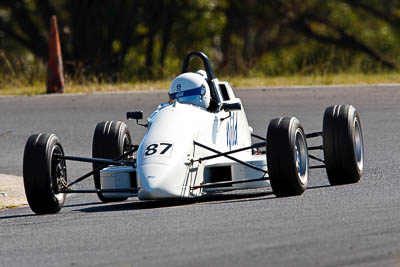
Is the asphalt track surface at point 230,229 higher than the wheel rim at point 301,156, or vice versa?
the wheel rim at point 301,156

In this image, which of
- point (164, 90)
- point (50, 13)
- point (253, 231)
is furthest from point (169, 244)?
point (50, 13)

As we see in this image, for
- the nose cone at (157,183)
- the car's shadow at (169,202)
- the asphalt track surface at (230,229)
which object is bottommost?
the car's shadow at (169,202)

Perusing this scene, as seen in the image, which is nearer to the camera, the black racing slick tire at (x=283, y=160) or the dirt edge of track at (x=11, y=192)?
the black racing slick tire at (x=283, y=160)

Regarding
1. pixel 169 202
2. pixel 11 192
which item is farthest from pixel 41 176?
pixel 11 192

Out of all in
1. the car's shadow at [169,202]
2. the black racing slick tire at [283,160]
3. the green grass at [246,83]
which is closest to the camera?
the black racing slick tire at [283,160]

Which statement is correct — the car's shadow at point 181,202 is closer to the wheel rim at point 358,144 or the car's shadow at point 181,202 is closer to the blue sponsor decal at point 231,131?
the blue sponsor decal at point 231,131

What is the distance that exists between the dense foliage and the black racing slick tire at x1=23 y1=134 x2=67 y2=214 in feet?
52.6

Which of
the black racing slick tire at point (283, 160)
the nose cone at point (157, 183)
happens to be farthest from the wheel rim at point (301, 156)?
the nose cone at point (157, 183)

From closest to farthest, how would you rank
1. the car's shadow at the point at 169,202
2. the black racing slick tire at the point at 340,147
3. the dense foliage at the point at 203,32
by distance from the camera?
the car's shadow at the point at 169,202 → the black racing slick tire at the point at 340,147 → the dense foliage at the point at 203,32

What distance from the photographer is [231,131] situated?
12.9 metres

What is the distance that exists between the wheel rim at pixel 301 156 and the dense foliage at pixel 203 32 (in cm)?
1557

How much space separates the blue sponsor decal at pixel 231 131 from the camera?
12703 millimetres

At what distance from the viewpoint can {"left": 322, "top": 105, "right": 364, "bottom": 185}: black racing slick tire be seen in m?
12.3

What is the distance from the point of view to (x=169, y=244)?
852cm
